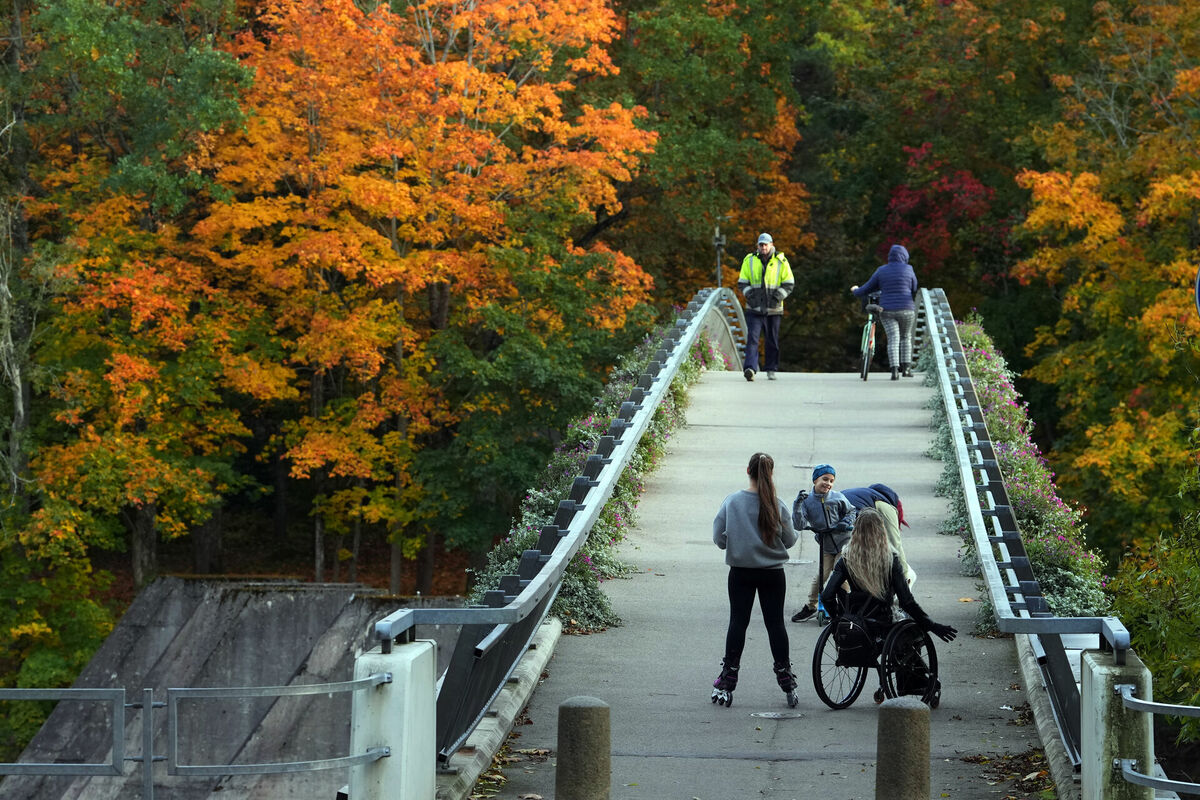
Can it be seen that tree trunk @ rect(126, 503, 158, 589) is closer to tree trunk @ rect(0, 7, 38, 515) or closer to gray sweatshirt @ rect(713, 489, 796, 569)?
tree trunk @ rect(0, 7, 38, 515)

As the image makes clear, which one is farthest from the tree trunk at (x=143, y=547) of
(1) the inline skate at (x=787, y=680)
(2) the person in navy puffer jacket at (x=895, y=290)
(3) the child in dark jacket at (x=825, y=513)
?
(1) the inline skate at (x=787, y=680)

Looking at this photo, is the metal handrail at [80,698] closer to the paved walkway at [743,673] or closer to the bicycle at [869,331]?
the paved walkway at [743,673]

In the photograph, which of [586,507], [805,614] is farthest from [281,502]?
[805,614]

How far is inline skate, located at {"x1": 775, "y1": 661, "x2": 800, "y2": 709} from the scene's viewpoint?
9664 millimetres

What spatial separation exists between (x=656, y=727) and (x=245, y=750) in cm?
1470

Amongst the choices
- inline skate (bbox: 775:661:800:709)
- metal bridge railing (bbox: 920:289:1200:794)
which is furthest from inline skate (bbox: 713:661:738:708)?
metal bridge railing (bbox: 920:289:1200:794)

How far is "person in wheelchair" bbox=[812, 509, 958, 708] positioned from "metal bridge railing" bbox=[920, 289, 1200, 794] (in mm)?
501

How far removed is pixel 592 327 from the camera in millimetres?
Result: 30516

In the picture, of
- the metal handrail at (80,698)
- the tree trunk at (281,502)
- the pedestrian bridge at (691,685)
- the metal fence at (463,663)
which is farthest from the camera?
the tree trunk at (281,502)

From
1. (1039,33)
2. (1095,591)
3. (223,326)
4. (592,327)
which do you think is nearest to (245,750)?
(223,326)

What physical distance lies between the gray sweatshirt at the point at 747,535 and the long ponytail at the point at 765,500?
4cm

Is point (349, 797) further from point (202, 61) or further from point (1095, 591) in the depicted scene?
point (202, 61)

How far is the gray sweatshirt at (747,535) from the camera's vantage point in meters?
9.65

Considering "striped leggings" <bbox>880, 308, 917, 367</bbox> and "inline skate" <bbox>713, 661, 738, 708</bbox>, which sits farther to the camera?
"striped leggings" <bbox>880, 308, 917, 367</bbox>
